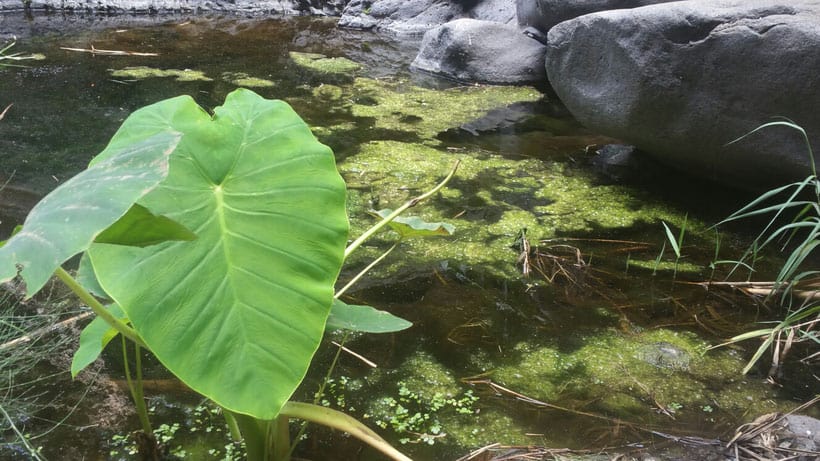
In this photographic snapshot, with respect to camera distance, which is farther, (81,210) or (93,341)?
(93,341)

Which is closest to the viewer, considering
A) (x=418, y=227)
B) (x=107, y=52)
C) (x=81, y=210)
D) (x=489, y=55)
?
(x=81, y=210)

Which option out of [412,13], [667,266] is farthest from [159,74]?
[667,266]

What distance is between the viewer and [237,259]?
31.7 inches

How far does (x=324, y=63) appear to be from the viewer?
14.5 ft

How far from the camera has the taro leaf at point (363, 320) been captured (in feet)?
3.23

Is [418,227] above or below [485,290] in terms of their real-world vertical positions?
above

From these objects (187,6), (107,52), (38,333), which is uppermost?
(38,333)

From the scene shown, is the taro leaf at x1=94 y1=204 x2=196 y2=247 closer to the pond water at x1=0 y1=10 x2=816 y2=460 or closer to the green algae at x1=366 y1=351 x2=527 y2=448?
the pond water at x1=0 y1=10 x2=816 y2=460

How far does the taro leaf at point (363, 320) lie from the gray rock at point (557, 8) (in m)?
2.75

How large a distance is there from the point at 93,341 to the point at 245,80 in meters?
3.00

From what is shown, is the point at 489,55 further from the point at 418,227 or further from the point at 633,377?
the point at 418,227

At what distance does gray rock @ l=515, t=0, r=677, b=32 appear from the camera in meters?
3.35

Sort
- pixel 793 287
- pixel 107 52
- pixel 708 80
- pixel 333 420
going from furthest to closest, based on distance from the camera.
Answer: pixel 107 52, pixel 708 80, pixel 793 287, pixel 333 420

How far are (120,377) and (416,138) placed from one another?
1.91 m
